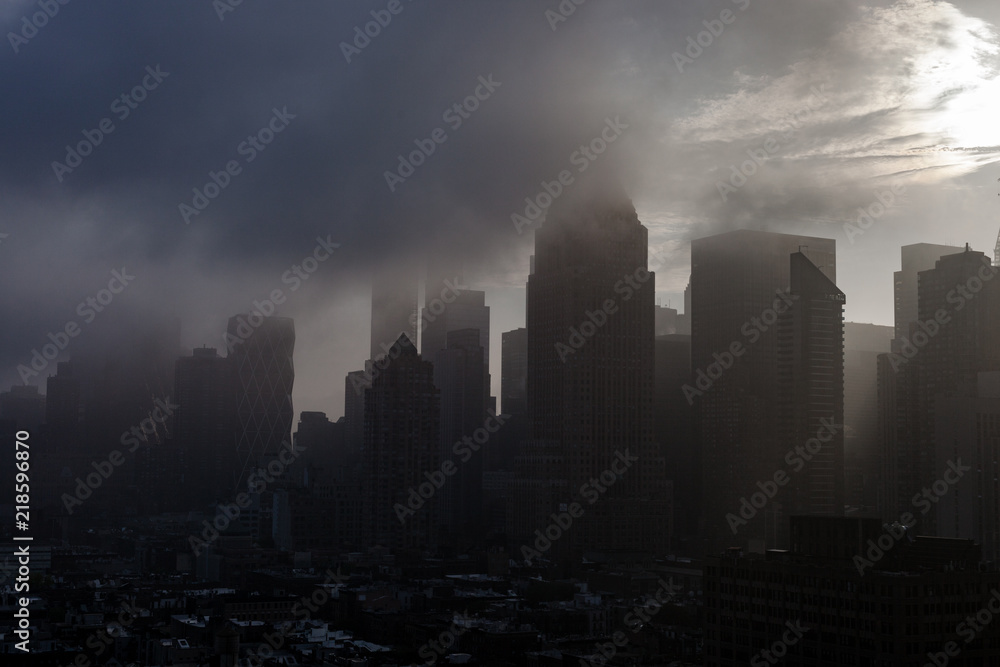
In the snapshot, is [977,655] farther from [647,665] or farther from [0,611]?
[0,611]

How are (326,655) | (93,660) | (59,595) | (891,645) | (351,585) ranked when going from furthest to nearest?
1. (351,585)
2. (59,595)
3. (326,655)
4. (93,660)
5. (891,645)

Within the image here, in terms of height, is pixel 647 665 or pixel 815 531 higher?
pixel 815 531

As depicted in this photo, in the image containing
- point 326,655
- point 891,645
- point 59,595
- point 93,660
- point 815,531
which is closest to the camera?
point 891,645

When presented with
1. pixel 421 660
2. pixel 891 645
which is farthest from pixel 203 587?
pixel 891 645

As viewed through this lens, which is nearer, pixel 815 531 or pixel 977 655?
pixel 977 655

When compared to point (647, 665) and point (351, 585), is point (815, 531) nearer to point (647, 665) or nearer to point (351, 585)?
point (647, 665)

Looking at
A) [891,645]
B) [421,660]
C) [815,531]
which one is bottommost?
[421,660]
